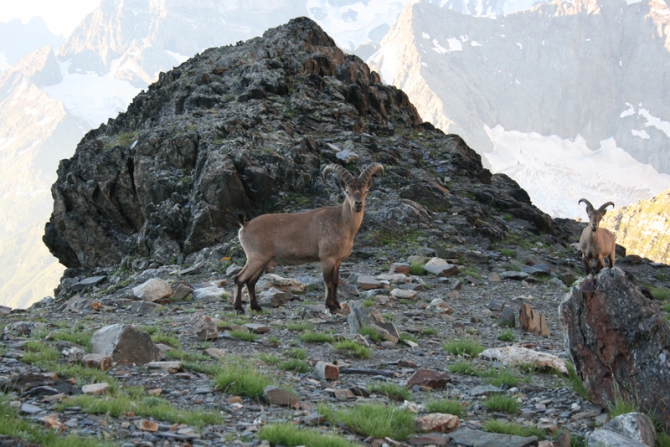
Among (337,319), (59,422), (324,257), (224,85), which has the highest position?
(224,85)

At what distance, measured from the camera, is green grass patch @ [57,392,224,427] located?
6191 mm

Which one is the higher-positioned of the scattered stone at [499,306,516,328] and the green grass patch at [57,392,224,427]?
the scattered stone at [499,306,516,328]

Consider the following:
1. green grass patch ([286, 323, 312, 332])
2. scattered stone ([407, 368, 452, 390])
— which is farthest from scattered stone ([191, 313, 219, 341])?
scattered stone ([407, 368, 452, 390])

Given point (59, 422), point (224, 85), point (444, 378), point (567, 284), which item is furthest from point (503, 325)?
A: point (224, 85)

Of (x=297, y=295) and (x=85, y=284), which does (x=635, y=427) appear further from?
(x=85, y=284)

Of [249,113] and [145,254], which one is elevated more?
[249,113]

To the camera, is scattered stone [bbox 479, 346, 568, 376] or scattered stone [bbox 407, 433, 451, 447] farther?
scattered stone [bbox 479, 346, 568, 376]

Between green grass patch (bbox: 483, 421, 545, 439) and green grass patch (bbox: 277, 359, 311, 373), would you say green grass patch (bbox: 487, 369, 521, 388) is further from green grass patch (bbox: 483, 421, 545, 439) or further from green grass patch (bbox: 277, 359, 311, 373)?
green grass patch (bbox: 277, 359, 311, 373)

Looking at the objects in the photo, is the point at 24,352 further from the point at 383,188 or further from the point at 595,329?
the point at 383,188

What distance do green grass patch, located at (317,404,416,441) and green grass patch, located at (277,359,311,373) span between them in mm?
A: 1975

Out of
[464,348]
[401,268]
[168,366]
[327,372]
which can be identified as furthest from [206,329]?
[401,268]

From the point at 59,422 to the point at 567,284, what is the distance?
60.2 feet

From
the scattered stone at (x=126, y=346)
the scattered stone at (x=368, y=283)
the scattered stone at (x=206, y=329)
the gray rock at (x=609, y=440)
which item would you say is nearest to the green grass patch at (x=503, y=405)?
the gray rock at (x=609, y=440)

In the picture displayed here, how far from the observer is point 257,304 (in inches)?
561
